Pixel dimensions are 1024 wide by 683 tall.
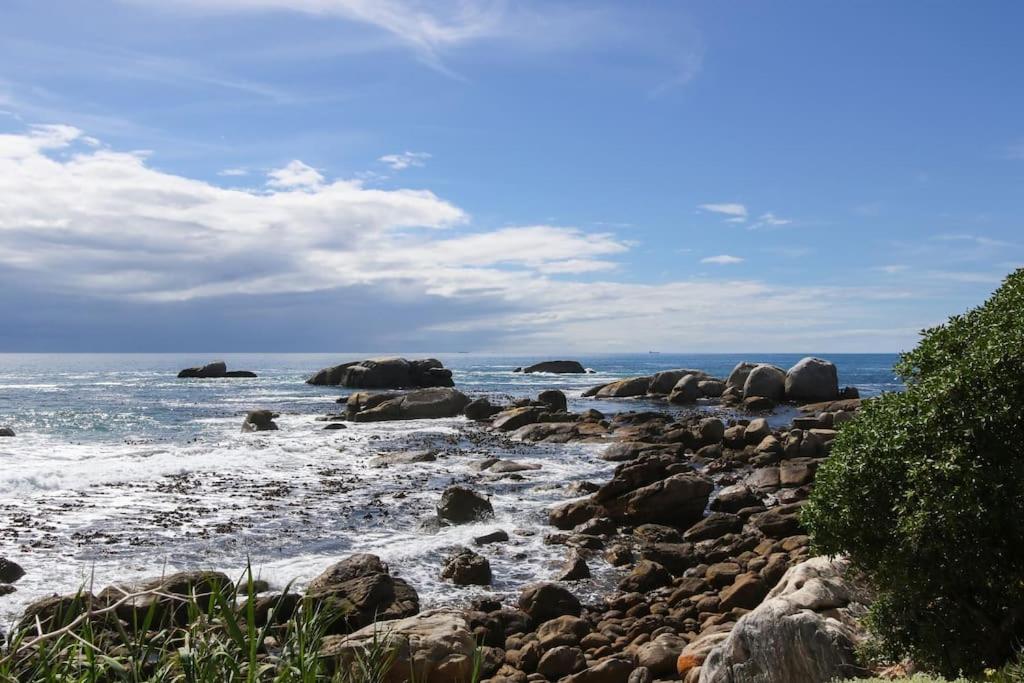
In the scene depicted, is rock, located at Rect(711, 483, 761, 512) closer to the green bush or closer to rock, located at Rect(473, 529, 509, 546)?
rock, located at Rect(473, 529, 509, 546)

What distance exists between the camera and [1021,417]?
25.8 ft

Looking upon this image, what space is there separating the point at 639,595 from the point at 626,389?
51606 mm

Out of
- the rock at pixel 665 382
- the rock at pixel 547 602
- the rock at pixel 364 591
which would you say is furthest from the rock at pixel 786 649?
the rock at pixel 665 382

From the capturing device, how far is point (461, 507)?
20.1 metres

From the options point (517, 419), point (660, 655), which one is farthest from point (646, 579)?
point (517, 419)

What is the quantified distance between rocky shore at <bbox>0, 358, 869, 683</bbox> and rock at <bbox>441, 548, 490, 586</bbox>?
28 mm

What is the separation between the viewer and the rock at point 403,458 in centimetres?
3011

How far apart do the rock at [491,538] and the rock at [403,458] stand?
1239 cm

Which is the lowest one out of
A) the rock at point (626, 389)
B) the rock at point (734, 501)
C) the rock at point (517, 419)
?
the rock at point (734, 501)

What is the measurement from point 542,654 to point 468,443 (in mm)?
25298

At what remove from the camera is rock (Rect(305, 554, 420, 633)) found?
12.7 meters

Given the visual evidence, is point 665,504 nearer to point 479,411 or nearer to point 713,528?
point 713,528

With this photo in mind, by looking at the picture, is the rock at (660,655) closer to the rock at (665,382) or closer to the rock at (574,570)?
the rock at (574,570)

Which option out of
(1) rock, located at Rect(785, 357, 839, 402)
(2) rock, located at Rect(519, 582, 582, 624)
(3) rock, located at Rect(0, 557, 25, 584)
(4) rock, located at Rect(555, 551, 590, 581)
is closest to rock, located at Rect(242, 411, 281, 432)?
(3) rock, located at Rect(0, 557, 25, 584)
